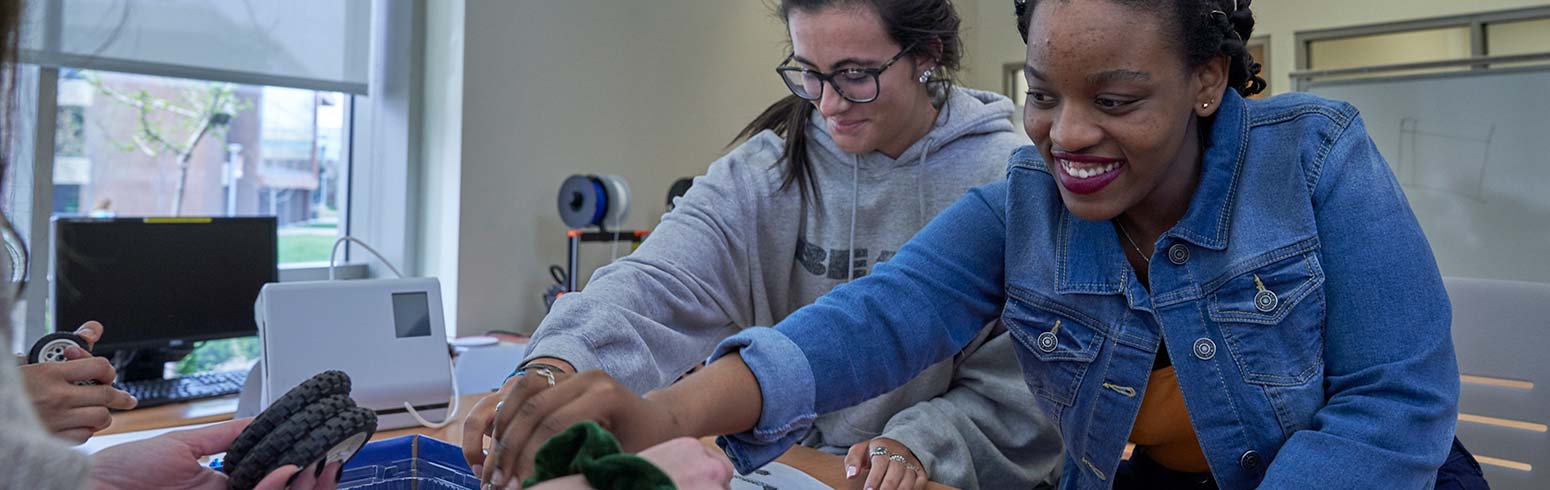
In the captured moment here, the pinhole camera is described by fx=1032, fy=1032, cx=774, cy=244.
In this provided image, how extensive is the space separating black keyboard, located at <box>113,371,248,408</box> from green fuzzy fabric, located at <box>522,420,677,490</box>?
172cm

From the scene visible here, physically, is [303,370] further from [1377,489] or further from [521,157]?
[521,157]

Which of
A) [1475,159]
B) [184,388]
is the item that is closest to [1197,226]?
[184,388]

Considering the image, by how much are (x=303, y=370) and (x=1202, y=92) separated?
119 cm

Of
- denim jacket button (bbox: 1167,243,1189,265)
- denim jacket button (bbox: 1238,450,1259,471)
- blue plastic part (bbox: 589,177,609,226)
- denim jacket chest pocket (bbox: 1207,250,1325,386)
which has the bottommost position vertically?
denim jacket button (bbox: 1238,450,1259,471)

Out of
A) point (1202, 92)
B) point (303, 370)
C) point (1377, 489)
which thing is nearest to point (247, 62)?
point (303, 370)

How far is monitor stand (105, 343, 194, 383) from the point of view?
228 centimetres

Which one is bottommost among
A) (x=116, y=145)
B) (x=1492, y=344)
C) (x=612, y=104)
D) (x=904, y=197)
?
(x=1492, y=344)

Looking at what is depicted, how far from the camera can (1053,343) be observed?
3.40ft

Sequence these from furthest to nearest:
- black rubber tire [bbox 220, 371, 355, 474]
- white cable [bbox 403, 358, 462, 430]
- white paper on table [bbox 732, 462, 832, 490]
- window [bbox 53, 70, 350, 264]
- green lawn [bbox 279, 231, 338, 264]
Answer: green lawn [bbox 279, 231, 338, 264] < window [bbox 53, 70, 350, 264] < white cable [bbox 403, 358, 462, 430] < white paper on table [bbox 732, 462, 832, 490] < black rubber tire [bbox 220, 371, 355, 474]

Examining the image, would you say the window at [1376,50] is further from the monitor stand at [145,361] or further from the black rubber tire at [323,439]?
the black rubber tire at [323,439]

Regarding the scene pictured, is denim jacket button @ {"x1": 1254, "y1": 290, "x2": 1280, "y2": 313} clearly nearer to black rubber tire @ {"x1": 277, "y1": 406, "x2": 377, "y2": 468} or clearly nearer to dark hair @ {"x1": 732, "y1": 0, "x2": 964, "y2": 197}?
dark hair @ {"x1": 732, "y1": 0, "x2": 964, "y2": 197}

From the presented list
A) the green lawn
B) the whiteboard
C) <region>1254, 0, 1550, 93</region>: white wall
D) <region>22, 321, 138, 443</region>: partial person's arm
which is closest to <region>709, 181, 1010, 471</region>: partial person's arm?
<region>22, 321, 138, 443</region>: partial person's arm

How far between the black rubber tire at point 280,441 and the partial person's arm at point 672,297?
27cm

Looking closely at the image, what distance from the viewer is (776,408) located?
0.93 m
